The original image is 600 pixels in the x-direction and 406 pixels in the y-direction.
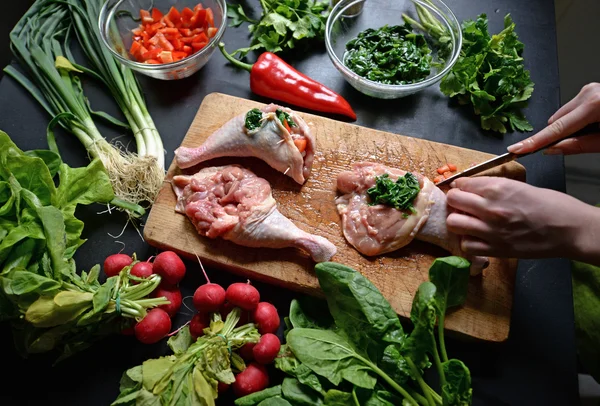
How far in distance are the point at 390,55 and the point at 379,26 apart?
356 millimetres

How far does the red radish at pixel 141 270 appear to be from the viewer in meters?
2.21

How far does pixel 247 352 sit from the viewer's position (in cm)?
214

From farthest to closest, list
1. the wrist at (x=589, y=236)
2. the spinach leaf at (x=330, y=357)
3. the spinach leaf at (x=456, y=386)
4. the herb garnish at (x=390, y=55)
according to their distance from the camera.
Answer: the herb garnish at (x=390, y=55) < the wrist at (x=589, y=236) < the spinach leaf at (x=330, y=357) < the spinach leaf at (x=456, y=386)

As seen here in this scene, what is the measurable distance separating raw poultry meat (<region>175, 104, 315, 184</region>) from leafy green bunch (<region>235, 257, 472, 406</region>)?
63cm

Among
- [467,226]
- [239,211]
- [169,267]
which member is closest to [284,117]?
[239,211]

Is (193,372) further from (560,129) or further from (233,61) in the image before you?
(560,129)

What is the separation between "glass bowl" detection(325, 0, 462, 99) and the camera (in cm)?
265

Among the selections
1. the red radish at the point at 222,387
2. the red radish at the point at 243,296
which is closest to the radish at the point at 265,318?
the red radish at the point at 243,296

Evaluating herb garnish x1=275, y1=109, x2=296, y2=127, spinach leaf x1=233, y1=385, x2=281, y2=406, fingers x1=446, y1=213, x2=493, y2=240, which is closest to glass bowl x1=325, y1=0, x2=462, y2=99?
herb garnish x1=275, y1=109, x2=296, y2=127

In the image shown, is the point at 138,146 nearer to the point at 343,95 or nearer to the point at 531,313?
the point at 343,95

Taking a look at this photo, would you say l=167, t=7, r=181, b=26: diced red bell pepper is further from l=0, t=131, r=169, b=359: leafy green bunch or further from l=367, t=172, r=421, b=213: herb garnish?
l=367, t=172, r=421, b=213: herb garnish

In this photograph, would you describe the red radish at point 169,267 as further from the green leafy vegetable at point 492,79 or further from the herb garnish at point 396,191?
the green leafy vegetable at point 492,79

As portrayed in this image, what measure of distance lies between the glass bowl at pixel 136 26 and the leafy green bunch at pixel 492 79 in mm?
1312

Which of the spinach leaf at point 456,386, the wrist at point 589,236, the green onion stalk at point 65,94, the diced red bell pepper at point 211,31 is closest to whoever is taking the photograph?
the spinach leaf at point 456,386
